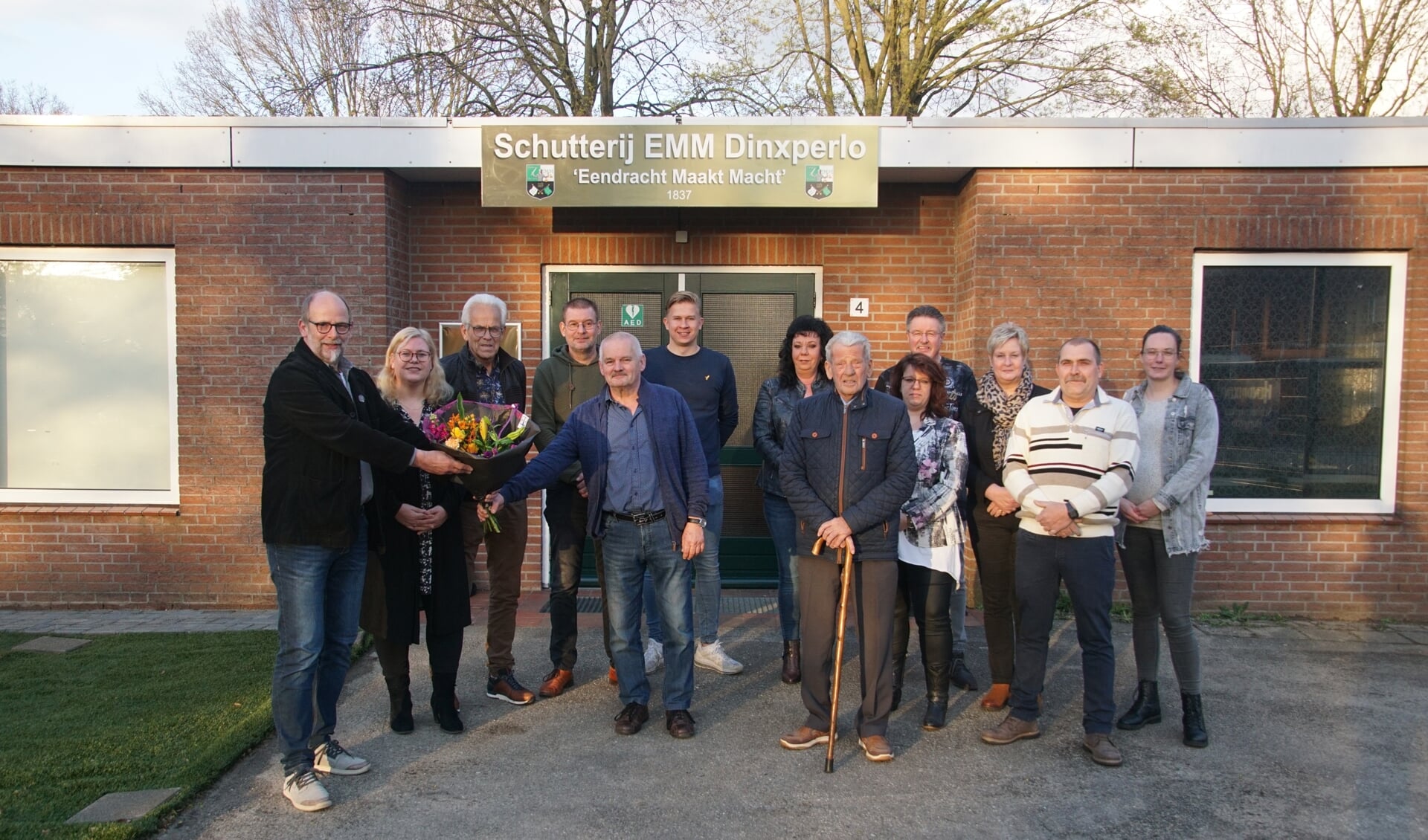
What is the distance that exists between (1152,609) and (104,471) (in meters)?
6.99

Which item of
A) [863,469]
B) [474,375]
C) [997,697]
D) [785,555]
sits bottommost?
[997,697]

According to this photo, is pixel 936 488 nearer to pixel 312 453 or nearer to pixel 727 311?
pixel 312 453

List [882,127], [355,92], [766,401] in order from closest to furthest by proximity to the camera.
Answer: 1. [766,401]
2. [882,127]
3. [355,92]

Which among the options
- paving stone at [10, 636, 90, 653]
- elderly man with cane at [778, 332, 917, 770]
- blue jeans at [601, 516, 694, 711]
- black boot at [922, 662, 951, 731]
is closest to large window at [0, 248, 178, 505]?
paving stone at [10, 636, 90, 653]

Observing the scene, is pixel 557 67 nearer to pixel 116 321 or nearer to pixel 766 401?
pixel 116 321

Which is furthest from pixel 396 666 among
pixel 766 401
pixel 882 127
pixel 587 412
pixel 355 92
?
pixel 355 92

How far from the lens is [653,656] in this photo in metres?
5.33

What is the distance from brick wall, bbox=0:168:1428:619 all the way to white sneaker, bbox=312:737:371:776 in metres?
3.13

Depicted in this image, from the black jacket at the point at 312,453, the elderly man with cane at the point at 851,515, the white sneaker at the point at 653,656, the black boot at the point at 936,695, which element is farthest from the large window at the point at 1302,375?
the black jacket at the point at 312,453

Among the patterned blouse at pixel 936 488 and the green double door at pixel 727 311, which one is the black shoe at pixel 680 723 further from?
the green double door at pixel 727 311

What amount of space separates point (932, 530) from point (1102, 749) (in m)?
1.16

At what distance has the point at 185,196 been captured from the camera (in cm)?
649

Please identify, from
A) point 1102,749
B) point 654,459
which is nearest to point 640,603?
point 654,459

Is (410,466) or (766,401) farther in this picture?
(766,401)
